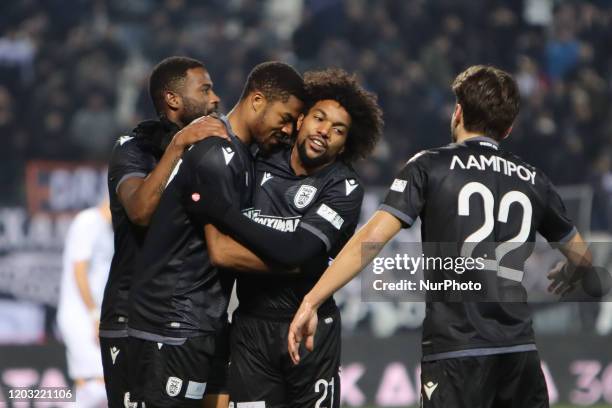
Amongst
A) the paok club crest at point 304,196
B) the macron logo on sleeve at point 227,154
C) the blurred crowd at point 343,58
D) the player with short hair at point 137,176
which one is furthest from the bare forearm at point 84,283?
the blurred crowd at point 343,58

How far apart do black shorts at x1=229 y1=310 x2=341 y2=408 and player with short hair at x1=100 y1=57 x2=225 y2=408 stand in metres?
0.57

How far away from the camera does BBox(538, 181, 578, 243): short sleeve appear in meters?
4.88

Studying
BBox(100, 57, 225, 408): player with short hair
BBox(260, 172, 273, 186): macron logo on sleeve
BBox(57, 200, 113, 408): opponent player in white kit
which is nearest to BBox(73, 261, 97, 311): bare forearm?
BBox(57, 200, 113, 408): opponent player in white kit

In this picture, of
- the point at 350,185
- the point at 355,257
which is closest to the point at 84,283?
the point at 350,185

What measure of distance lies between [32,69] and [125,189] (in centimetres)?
883

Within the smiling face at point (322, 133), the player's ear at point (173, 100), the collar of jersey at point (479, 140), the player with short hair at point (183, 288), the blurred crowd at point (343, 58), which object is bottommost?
the player with short hair at point (183, 288)

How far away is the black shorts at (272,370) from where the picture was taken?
5.30 metres

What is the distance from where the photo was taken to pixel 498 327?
15.3ft

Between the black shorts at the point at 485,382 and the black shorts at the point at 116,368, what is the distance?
164 centimetres

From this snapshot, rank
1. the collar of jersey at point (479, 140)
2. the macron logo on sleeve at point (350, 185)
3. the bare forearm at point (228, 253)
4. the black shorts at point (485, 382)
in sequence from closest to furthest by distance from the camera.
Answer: the black shorts at point (485, 382) → the collar of jersey at point (479, 140) → the bare forearm at point (228, 253) → the macron logo on sleeve at point (350, 185)

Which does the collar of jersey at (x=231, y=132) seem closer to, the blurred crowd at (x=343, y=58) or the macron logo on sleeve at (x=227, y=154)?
the macron logo on sleeve at (x=227, y=154)

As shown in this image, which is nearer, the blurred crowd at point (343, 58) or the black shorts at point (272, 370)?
the black shorts at point (272, 370)

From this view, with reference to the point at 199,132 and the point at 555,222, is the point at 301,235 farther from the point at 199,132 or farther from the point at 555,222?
the point at 555,222


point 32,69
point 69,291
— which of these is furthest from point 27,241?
point 32,69
